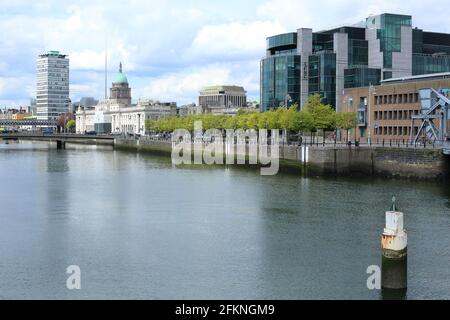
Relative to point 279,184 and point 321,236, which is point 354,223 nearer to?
point 321,236

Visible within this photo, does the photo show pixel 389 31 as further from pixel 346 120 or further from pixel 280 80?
pixel 346 120

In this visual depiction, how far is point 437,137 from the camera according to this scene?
6562 cm

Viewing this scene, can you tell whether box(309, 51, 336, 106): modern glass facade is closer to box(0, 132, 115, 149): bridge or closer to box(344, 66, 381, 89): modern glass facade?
box(344, 66, 381, 89): modern glass facade

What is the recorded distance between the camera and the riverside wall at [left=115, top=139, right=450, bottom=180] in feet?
192

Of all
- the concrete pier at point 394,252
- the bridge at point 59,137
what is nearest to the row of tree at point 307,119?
the bridge at point 59,137

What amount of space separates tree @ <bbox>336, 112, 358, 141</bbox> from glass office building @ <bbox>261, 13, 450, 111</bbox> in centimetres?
1939

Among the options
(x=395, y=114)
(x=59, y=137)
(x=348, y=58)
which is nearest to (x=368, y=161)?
(x=395, y=114)

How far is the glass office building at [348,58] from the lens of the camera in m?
106

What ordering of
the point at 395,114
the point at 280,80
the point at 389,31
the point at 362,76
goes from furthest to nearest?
1. the point at 280,80
2. the point at 389,31
3. the point at 362,76
4. the point at 395,114

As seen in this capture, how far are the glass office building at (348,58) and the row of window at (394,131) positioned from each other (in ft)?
66.2

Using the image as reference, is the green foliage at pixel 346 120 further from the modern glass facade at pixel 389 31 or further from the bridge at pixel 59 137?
the bridge at pixel 59 137

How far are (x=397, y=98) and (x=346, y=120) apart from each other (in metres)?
6.68

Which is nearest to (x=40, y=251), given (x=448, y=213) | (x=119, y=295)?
(x=119, y=295)

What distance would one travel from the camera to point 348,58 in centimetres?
10788
